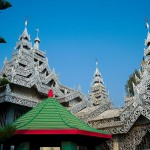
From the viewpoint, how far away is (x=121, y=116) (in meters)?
14.7

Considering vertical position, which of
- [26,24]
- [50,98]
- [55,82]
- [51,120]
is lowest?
[51,120]

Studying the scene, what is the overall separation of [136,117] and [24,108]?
27.4 ft

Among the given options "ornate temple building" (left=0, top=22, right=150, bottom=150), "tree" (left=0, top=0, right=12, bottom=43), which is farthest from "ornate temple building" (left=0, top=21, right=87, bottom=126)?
"tree" (left=0, top=0, right=12, bottom=43)

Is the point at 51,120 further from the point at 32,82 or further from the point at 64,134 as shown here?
the point at 32,82

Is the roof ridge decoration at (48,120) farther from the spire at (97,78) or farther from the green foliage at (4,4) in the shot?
the spire at (97,78)

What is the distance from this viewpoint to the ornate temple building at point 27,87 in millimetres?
16641

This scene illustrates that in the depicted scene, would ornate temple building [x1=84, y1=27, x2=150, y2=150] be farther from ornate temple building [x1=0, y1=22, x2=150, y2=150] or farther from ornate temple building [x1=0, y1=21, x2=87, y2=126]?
ornate temple building [x1=0, y1=21, x2=87, y2=126]

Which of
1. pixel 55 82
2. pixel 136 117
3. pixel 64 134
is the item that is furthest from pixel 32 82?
pixel 64 134

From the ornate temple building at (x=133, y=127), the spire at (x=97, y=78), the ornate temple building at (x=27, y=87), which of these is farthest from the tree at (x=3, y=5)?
the spire at (x=97, y=78)

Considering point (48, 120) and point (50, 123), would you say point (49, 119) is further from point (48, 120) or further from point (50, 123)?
point (50, 123)

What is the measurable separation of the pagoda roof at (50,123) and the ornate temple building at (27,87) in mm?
9941

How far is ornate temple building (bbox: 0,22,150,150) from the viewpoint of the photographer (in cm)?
1398

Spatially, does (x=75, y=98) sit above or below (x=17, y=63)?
below

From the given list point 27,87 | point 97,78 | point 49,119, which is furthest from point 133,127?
point 97,78
